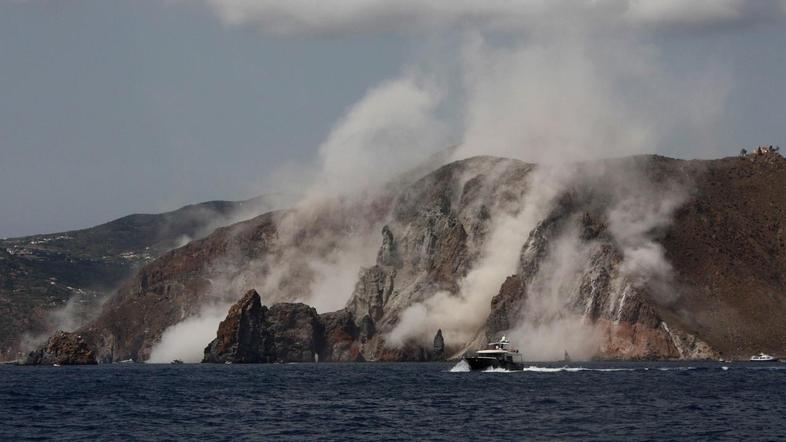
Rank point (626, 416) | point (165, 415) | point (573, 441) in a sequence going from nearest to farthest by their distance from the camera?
point (573, 441)
point (626, 416)
point (165, 415)

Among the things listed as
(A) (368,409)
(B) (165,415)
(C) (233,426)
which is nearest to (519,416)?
(A) (368,409)

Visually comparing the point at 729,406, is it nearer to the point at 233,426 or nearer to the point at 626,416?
the point at 626,416

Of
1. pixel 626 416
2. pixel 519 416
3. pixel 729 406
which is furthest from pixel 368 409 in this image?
pixel 729 406

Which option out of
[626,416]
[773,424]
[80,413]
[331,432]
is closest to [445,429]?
[331,432]

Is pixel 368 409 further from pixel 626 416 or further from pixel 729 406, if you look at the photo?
pixel 729 406

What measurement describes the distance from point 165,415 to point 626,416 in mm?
59987

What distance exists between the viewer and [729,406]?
18088 centimetres

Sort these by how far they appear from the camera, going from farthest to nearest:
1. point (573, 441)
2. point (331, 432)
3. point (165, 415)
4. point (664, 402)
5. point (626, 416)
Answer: point (664, 402), point (165, 415), point (626, 416), point (331, 432), point (573, 441)

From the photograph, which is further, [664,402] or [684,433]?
[664,402]

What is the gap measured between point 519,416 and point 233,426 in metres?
36.0

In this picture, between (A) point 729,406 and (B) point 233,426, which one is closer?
(B) point 233,426

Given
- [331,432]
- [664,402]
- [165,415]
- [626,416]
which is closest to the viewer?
[331,432]

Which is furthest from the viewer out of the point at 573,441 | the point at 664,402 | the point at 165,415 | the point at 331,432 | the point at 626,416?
the point at 664,402

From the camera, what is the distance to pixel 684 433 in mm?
145000
